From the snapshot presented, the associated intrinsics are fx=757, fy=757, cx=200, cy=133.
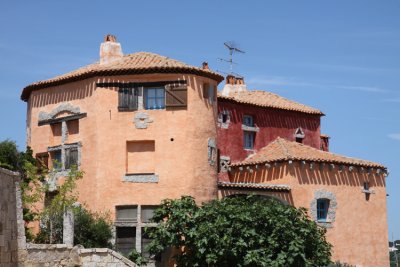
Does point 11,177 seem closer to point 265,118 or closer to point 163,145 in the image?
point 163,145

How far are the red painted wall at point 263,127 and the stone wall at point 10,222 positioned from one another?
682 inches

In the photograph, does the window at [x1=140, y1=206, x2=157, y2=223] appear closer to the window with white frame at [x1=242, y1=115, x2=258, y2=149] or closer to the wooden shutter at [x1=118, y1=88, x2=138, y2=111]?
the wooden shutter at [x1=118, y1=88, x2=138, y2=111]

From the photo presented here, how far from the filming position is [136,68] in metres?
35.6

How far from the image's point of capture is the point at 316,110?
4725cm

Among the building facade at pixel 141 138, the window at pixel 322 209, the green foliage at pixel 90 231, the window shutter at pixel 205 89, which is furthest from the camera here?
the window at pixel 322 209

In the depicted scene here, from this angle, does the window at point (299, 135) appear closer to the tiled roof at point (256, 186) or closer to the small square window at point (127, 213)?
the tiled roof at point (256, 186)

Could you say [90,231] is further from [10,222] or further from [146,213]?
[10,222]

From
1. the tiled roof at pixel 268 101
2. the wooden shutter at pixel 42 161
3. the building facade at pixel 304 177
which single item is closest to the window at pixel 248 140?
the building facade at pixel 304 177

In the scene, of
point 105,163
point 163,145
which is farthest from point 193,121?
point 105,163

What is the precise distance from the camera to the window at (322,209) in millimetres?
39562

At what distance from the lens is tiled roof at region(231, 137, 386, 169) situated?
129 feet

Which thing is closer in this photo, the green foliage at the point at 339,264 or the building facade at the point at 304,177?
the green foliage at the point at 339,264

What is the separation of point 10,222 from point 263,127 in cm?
2200

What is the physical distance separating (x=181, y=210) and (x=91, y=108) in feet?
24.5
